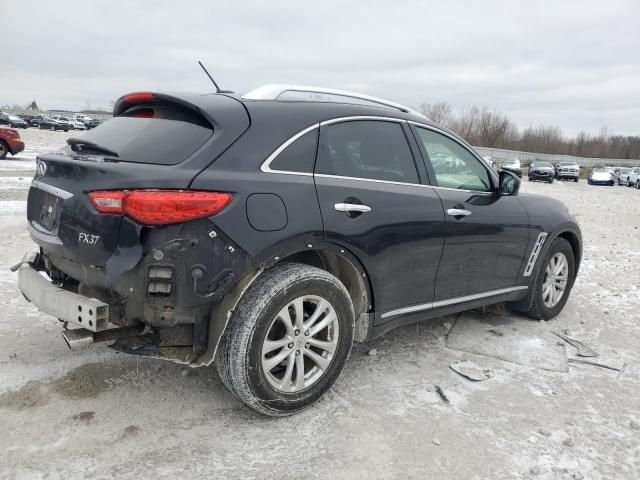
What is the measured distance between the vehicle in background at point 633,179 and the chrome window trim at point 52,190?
134ft

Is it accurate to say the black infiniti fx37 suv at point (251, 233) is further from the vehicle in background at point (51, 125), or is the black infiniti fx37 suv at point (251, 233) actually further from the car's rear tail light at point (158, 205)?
the vehicle in background at point (51, 125)

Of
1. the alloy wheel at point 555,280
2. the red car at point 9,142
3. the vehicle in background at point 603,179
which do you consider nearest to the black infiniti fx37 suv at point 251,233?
the alloy wheel at point 555,280

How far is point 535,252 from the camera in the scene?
464 cm

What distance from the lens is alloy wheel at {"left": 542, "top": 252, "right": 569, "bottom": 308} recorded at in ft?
16.2

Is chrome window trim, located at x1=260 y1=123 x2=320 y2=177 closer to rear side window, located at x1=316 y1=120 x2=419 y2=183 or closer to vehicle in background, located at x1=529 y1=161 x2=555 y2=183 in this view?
rear side window, located at x1=316 y1=120 x2=419 y2=183

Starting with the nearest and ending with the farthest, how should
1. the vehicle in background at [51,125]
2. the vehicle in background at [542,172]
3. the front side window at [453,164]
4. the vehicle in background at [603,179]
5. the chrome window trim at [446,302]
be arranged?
the chrome window trim at [446,302] → the front side window at [453,164] → the vehicle in background at [542,172] → the vehicle in background at [603,179] → the vehicle in background at [51,125]

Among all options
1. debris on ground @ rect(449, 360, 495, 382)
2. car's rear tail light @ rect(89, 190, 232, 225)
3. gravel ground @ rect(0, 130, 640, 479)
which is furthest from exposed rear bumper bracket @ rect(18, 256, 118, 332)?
debris on ground @ rect(449, 360, 495, 382)

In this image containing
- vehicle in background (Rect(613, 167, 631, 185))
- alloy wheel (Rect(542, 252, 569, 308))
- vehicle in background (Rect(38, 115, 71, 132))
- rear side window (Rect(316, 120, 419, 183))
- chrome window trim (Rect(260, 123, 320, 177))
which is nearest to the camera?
chrome window trim (Rect(260, 123, 320, 177))

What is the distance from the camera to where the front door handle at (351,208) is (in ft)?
10.2

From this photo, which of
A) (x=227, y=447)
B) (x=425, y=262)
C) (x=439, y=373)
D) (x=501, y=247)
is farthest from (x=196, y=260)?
(x=501, y=247)

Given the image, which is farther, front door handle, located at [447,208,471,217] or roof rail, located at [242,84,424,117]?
front door handle, located at [447,208,471,217]

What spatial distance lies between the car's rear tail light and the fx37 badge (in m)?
0.14

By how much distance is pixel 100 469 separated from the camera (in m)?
2.52

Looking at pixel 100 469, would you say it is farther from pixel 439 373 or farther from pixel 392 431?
pixel 439 373
